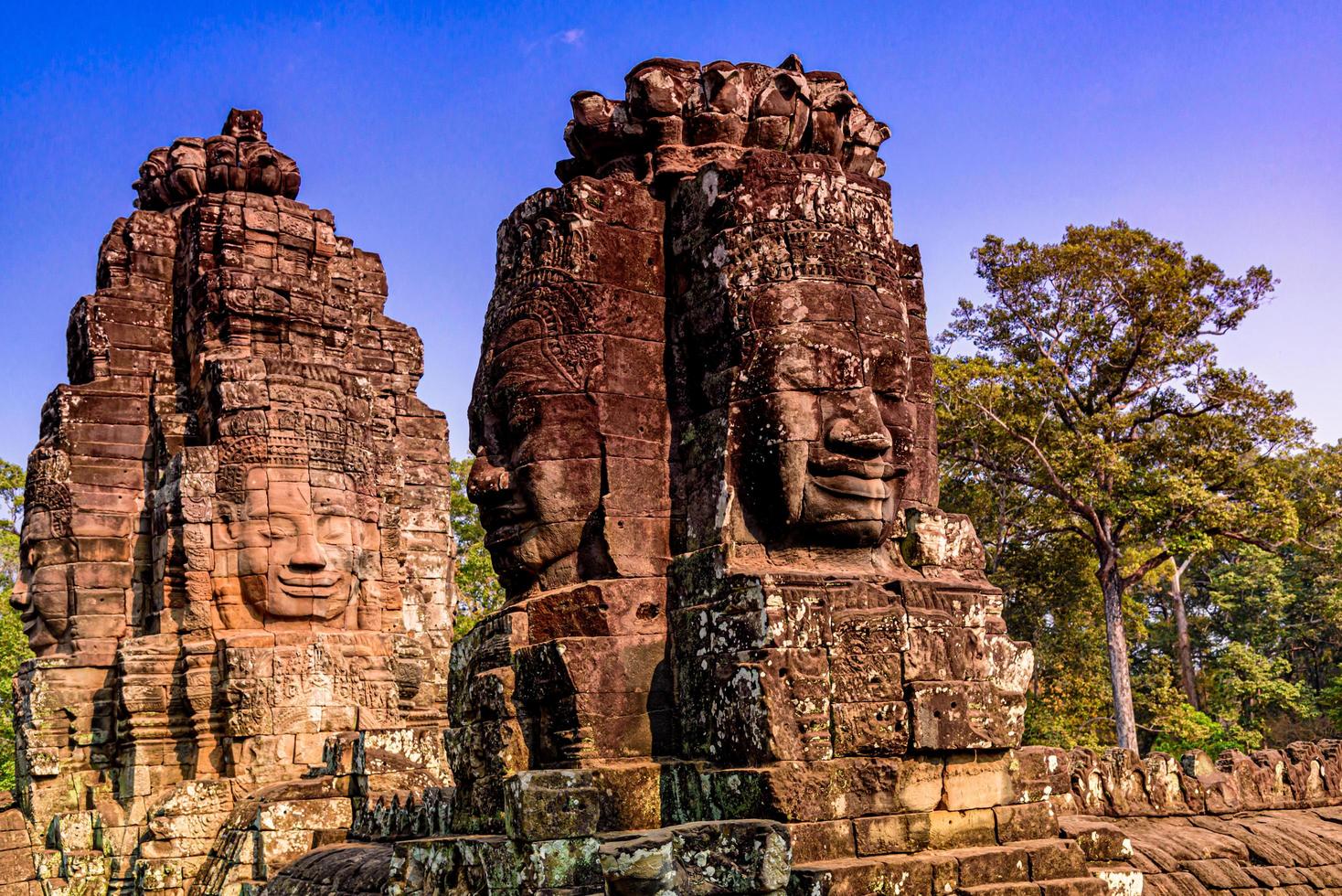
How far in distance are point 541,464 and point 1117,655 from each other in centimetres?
1519

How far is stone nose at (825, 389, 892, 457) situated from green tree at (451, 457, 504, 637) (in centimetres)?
2285

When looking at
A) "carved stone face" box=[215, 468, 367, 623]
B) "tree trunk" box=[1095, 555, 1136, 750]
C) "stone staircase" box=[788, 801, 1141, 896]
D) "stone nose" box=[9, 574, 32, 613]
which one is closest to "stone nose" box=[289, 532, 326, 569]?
"carved stone face" box=[215, 468, 367, 623]

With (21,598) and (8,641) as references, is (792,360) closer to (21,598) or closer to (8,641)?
(21,598)

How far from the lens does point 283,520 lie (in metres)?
12.3

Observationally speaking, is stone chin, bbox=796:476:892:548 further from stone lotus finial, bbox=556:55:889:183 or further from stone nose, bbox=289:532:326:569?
stone nose, bbox=289:532:326:569

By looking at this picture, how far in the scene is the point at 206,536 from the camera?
481 inches

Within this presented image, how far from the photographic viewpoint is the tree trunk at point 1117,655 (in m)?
19.2

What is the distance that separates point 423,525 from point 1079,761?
10062mm

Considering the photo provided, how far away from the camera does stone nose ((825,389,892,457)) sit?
19.7ft

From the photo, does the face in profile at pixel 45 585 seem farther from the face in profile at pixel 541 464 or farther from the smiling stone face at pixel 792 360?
the smiling stone face at pixel 792 360

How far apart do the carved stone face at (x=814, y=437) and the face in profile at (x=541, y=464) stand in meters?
0.88

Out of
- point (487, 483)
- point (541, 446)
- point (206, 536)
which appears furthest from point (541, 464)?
point (206, 536)

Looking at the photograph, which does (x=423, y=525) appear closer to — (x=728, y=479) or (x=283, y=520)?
(x=283, y=520)

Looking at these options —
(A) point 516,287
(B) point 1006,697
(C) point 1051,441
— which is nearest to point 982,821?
(B) point 1006,697
